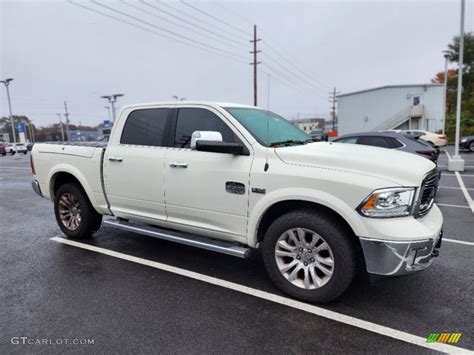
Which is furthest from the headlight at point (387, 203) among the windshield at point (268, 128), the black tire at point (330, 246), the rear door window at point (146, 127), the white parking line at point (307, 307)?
the rear door window at point (146, 127)

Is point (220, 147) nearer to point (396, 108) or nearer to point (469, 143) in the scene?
point (469, 143)

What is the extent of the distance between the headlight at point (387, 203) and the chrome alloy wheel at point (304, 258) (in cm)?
51

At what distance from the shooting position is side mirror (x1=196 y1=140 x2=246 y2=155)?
3.45 metres

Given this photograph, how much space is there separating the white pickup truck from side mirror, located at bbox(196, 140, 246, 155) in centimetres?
1

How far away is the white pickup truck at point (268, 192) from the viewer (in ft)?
9.73

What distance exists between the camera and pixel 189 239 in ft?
13.0

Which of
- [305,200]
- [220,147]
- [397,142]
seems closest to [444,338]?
[305,200]

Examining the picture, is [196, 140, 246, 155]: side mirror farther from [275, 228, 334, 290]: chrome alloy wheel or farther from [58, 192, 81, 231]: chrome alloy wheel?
[58, 192, 81, 231]: chrome alloy wheel

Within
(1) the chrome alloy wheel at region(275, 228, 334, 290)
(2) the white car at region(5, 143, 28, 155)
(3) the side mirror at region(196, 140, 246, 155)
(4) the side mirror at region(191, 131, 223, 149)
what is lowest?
(1) the chrome alloy wheel at region(275, 228, 334, 290)

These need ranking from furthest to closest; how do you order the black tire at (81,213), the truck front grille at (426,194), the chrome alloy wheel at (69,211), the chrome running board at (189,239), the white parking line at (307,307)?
the chrome alloy wheel at (69,211) < the black tire at (81,213) < the chrome running board at (189,239) < the truck front grille at (426,194) < the white parking line at (307,307)

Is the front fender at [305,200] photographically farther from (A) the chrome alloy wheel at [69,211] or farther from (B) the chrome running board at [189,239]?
(A) the chrome alloy wheel at [69,211]

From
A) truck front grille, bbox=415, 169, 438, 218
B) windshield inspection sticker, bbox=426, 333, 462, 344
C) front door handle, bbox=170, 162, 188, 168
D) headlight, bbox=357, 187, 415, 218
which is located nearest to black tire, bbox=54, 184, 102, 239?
front door handle, bbox=170, 162, 188, 168

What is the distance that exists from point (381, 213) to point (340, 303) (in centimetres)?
101

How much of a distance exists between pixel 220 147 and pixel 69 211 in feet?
10.6
